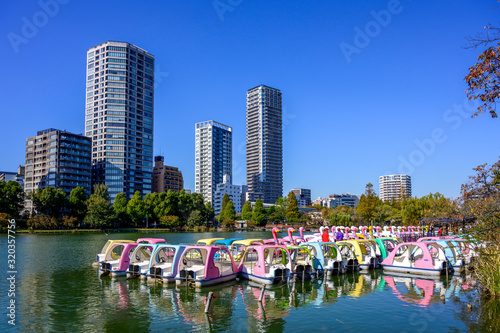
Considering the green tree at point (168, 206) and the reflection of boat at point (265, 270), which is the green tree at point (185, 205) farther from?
the reflection of boat at point (265, 270)

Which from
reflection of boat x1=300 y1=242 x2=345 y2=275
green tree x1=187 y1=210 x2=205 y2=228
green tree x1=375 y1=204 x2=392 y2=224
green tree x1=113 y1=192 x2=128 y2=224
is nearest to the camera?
reflection of boat x1=300 y1=242 x2=345 y2=275

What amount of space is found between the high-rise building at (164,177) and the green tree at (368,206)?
9747cm

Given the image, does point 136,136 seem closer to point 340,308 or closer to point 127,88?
point 127,88

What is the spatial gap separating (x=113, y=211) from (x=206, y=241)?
74781mm

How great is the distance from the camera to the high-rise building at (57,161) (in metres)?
125

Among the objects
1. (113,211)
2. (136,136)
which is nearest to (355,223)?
(113,211)

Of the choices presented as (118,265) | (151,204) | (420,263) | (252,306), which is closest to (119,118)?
(151,204)

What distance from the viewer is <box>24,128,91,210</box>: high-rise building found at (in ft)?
410

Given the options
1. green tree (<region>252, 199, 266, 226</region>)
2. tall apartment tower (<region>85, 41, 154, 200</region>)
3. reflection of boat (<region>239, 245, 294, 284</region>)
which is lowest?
green tree (<region>252, 199, 266, 226</region>)

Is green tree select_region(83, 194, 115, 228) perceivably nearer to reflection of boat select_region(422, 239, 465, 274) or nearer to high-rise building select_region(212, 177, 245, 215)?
reflection of boat select_region(422, 239, 465, 274)

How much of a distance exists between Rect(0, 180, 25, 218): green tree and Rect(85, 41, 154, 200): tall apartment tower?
4856cm

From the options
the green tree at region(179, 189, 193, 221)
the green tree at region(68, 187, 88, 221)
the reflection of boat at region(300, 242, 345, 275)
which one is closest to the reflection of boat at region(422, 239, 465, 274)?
the reflection of boat at region(300, 242, 345, 275)

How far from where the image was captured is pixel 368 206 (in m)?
94.2

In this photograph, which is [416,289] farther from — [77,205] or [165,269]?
[77,205]
